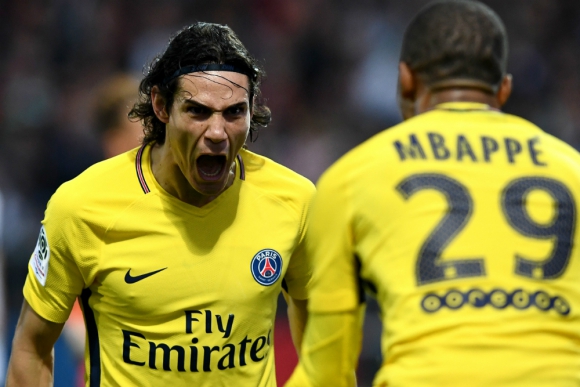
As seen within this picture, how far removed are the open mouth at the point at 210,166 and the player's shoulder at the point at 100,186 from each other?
0.28 meters

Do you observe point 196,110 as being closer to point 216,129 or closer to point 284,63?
point 216,129

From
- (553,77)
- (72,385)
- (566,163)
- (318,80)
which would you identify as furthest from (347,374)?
(553,77)

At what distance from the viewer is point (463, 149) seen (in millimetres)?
2713

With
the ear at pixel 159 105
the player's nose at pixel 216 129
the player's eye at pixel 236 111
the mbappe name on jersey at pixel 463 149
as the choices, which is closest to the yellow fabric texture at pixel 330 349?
the mbappe name on jersey at pixel 463 149

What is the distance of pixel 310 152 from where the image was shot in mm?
10719

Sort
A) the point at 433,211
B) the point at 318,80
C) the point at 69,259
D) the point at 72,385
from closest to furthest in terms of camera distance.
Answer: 1. the point at 433,211
2. the point at 69,259
3. the point at 72,385
4. the point at 318,80

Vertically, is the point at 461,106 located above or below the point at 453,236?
above

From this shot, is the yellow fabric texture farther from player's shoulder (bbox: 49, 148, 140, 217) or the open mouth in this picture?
player's shoulder (bbox: 49, 148, 140, 217)

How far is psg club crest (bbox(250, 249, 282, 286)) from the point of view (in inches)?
150

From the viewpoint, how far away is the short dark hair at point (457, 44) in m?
2.74

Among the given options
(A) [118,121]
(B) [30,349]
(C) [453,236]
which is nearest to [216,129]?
(B) [30,349]

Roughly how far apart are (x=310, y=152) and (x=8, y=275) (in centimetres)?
377

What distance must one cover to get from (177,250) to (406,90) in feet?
4.24

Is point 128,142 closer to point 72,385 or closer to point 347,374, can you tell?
point 72,385
